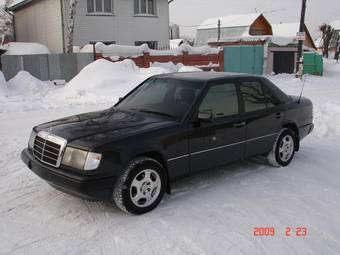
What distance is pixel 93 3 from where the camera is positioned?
71.8 feet

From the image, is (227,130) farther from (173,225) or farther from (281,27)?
(281,27)

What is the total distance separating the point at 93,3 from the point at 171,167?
1924 cm

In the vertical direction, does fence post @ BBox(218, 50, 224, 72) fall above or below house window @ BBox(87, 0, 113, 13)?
below

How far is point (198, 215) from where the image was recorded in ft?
14.0

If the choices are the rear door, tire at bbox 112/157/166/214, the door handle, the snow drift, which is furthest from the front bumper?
the snow drift

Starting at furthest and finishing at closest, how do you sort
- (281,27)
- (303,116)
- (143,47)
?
(281,27) → (143,47) → (303,116)

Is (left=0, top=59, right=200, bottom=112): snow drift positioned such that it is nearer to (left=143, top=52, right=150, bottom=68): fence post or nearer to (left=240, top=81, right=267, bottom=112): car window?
(left=143, top=52, right=150, bottom=68): fence post

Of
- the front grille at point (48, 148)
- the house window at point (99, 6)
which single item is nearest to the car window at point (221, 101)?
the front grille at point (48, 148)

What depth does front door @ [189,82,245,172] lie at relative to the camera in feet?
15.6

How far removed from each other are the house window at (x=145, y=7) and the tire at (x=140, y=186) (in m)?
20.6

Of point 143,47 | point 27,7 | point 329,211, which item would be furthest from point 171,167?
point 27,7

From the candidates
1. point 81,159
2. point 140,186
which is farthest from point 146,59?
point 81,159

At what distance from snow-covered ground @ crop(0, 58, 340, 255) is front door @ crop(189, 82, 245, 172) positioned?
0.39m
